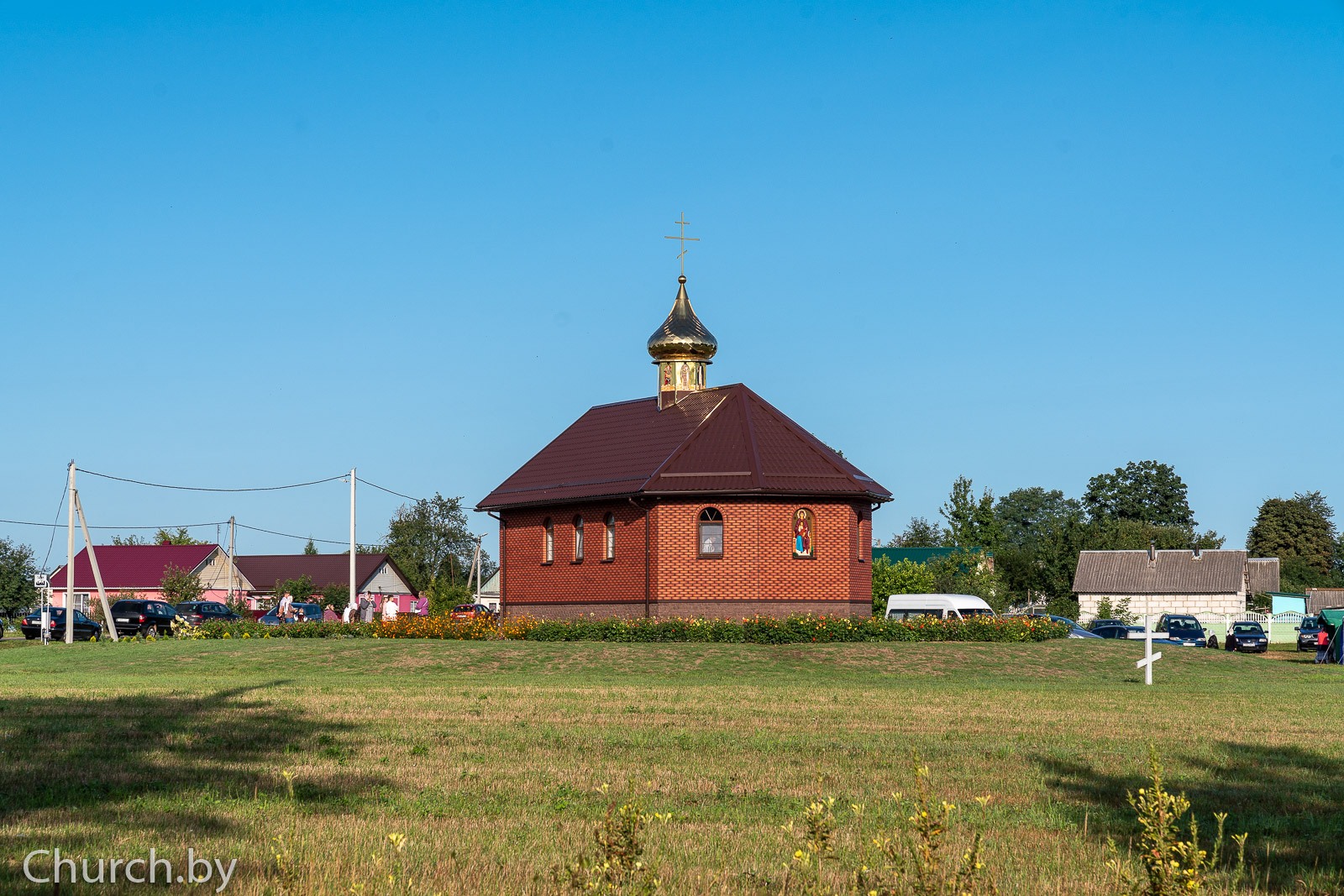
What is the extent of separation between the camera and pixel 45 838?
8328mm

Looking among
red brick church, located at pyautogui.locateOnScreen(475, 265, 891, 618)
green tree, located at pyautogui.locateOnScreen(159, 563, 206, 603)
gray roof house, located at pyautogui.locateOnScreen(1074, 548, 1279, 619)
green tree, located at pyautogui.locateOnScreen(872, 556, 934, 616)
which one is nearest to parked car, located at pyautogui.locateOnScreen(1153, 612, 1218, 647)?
green tree, located at pyautogui.locateOnScreen(872, 556, 934, 616)

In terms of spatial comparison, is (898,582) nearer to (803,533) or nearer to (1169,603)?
(803,533)

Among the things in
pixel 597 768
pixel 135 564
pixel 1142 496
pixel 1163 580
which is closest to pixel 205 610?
pixel 135 564

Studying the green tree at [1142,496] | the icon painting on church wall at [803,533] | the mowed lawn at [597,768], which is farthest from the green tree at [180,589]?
the green tree at [1142,496]

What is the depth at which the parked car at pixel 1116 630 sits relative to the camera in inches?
1969

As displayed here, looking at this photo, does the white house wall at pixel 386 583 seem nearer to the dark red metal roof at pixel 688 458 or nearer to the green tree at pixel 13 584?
the green tree at pixel 13 584

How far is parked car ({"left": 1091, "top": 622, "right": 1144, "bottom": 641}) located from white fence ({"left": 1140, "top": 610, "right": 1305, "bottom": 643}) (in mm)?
10592

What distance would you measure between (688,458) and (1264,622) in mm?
44721

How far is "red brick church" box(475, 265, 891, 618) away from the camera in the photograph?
1430 inches

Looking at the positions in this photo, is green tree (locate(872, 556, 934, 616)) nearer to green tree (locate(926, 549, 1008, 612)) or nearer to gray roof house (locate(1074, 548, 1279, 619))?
green tree (locate(926, 549, 1008, 612))

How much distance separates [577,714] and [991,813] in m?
7.81

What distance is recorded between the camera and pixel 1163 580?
81.5m

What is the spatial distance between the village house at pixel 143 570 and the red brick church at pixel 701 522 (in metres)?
59.2

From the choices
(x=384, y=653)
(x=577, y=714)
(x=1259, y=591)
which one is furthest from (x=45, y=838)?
(x=1259, y=591)
